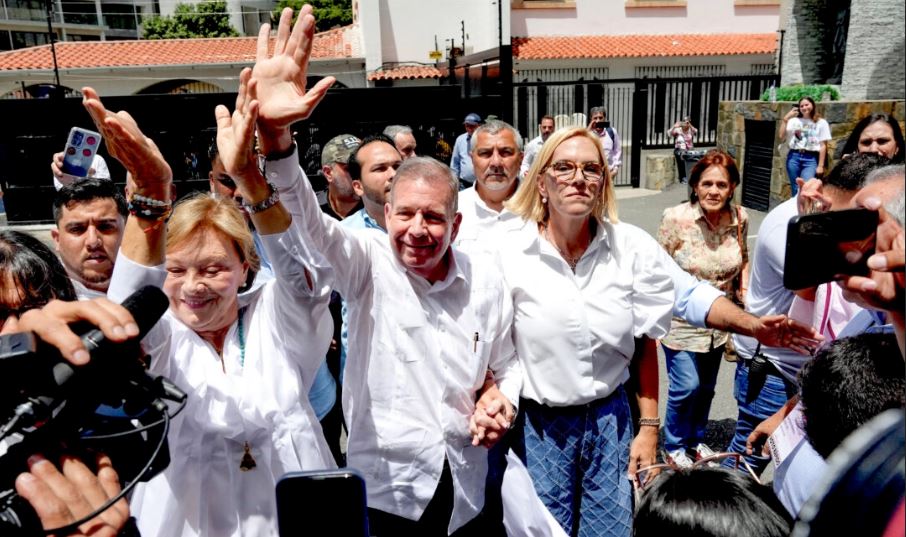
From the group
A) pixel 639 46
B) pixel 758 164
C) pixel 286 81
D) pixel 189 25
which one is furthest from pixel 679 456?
pixel 189 25

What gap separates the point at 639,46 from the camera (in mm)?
26438

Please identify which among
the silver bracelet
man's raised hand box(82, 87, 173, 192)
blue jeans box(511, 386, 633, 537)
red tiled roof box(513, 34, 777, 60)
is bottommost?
blue jeans box(511, 386, 633, 537)

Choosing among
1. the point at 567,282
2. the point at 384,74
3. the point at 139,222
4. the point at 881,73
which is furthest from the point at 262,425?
the point at 384,74

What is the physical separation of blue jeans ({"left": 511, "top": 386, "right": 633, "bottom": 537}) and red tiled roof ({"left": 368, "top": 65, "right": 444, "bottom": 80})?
23.1 meters

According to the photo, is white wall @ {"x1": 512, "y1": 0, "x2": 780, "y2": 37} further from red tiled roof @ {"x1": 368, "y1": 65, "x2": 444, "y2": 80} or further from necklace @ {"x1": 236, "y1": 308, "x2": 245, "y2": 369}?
necklace @ {"x1": 236, "y1": 308, "x2": 245, "y2": 369}

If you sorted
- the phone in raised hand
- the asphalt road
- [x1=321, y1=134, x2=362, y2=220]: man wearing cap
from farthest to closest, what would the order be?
the asphalt road → [x1=321, y1=134, x2=362, y2=220]: man wearing cap → the phone in raised hand

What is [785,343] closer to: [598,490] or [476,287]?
[598,490]

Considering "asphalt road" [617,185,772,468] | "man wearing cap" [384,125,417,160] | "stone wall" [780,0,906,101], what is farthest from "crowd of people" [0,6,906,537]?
"stone wall" [780,0,906,101]

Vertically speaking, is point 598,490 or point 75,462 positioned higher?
point 75,462

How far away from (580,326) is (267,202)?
1.14 m

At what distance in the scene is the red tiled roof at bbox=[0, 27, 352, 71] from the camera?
2680cm

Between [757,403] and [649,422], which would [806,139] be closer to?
[757,403]

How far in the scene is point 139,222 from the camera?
1.67m

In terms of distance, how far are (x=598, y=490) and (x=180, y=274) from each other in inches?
62.2
